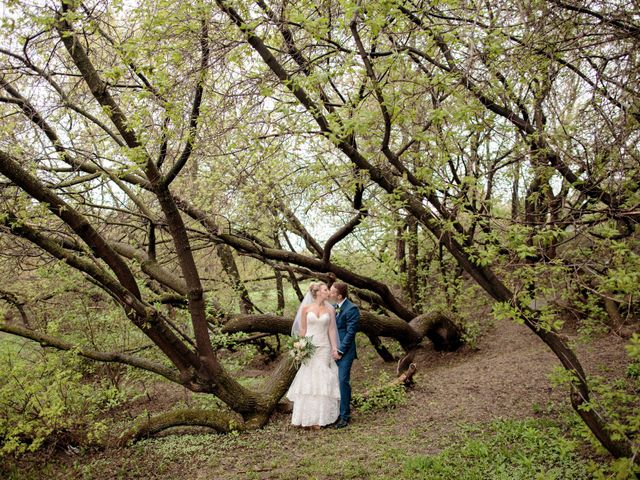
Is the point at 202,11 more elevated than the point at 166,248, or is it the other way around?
the point at 202,11

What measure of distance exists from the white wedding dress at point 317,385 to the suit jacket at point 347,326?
8.7 inches

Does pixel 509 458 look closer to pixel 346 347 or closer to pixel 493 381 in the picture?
pixel 346 347

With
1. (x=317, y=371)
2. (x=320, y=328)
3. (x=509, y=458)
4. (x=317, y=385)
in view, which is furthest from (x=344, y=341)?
(x=509, y=458)

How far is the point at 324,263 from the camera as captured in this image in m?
9.26

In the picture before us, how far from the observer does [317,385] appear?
7422 millimetres

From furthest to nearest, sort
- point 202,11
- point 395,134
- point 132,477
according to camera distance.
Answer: point 395,134 < point 132,477 < point 202,11

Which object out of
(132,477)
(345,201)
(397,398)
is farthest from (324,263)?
(132,477)

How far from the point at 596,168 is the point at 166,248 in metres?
8.61

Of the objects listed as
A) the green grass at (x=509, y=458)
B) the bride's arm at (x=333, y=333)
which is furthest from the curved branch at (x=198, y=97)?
the green grass at (x=509, y=458)

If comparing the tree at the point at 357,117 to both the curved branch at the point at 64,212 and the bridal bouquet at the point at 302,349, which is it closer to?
the curved branch at the point at 64,212

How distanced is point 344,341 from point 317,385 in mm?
753

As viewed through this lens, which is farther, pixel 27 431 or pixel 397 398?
pixel 397 398

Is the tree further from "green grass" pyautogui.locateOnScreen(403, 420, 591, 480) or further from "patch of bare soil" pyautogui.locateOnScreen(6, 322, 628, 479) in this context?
"patch of bare soil" pyautogui.locateOnScreen(6, 322, 628, 479)

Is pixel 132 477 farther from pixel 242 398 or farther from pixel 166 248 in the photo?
pixel 166 248
